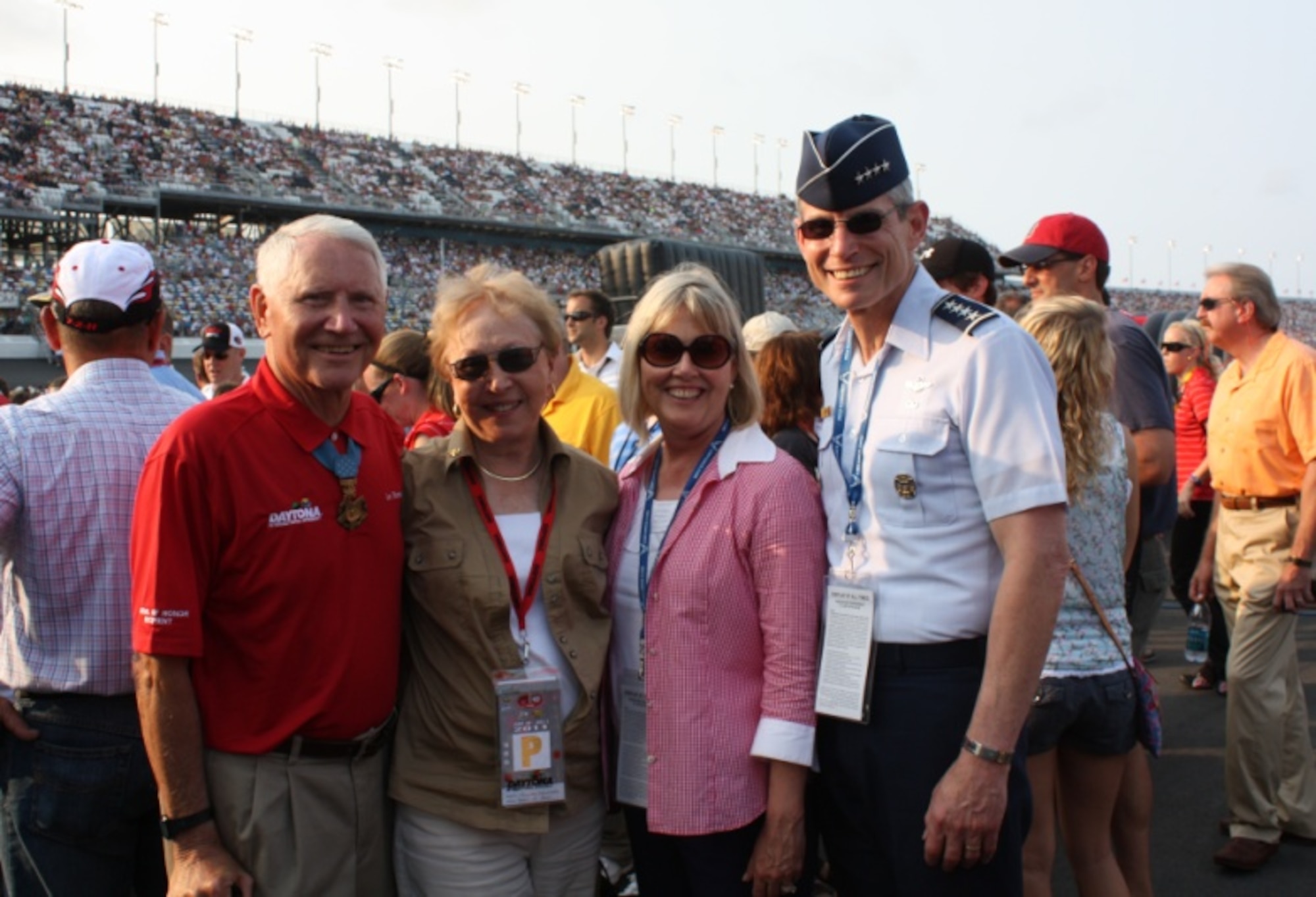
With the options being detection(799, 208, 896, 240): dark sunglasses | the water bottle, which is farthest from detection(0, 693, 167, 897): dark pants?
the water bottle

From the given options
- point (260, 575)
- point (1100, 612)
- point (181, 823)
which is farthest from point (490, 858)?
point (1100, 612)

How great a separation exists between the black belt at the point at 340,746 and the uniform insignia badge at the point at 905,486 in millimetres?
1169

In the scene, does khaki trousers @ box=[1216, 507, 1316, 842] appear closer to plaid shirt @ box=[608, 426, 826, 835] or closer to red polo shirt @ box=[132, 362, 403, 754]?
plaid shirt @ box=[608, 426, 826, 835]

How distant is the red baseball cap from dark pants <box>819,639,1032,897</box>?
219 centimetres

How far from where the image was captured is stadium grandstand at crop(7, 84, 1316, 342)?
109ft

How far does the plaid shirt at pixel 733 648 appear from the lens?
2.09 m

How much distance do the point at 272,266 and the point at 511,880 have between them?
4.49 feet

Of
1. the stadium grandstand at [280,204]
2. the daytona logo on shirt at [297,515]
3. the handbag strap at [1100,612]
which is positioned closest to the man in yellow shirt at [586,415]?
the handbag strap at [1100,612]

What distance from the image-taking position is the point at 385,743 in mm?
2244

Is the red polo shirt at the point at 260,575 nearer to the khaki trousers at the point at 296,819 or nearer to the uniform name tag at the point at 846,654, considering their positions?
the khaki trousers at the point at 296,819

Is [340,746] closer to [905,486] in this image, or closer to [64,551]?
[64,551]

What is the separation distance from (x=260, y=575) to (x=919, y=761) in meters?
1.30

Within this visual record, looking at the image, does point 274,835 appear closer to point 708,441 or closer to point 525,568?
point 525,568

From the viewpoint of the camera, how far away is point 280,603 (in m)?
2.03
